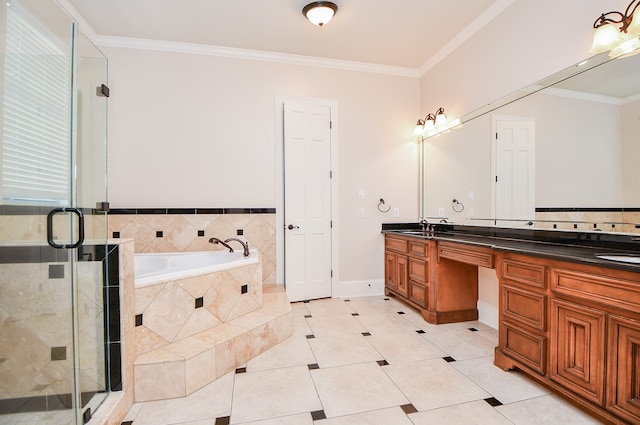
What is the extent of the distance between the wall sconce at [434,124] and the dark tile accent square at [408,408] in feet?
9.19

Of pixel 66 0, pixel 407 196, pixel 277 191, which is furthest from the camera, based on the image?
pixel 407 196

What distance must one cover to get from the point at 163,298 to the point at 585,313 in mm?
2420

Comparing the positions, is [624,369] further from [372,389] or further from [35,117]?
[35,117]

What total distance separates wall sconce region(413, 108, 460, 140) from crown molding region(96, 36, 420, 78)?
0.72m

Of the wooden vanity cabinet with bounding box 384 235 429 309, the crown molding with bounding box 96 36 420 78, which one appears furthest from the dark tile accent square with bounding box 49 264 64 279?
the crown molding with bounding box 96 36 420 78

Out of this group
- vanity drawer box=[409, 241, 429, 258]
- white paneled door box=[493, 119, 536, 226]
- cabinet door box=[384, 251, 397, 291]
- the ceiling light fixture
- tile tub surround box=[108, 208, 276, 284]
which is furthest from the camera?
cabinet door box=[384, 251, 397, 291]

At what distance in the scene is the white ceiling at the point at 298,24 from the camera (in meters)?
2.69

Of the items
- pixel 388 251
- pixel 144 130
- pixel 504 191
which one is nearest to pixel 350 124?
pixel 388 251

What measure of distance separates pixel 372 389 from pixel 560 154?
215 cm

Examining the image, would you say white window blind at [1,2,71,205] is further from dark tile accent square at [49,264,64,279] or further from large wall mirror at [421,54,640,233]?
large wall mirror at [421,54,640,233]

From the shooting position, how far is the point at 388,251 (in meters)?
3.72

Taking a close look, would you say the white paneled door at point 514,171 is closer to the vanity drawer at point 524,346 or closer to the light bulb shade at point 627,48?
the light bulb shade at point 627,48

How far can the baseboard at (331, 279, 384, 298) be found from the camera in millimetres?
3715

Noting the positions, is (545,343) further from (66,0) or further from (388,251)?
(66,0)
